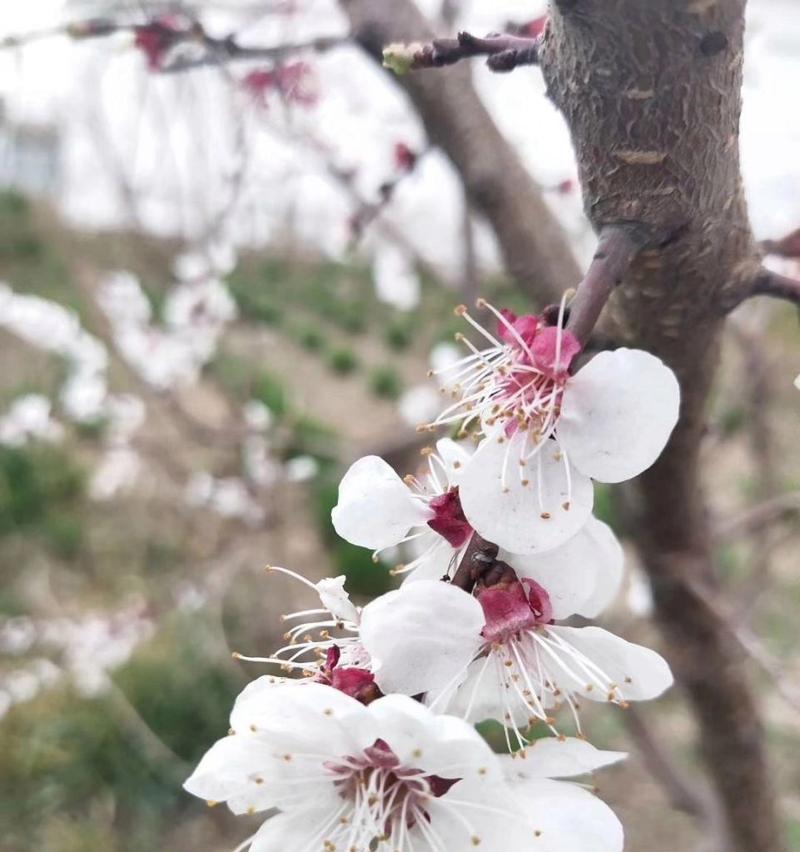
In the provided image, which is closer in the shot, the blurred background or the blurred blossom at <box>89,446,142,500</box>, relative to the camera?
the blurred background

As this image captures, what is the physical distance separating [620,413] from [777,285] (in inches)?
5.6

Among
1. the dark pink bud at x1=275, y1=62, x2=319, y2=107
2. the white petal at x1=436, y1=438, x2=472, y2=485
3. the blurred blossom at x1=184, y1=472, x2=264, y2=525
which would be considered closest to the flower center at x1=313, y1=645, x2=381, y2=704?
the white petal at x1=436, y1=438, x2=472, y2=485

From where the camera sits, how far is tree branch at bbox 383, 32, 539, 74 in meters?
0.38

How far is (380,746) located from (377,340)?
557cm

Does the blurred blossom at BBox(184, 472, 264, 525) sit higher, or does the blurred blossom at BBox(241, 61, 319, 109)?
the blurred blossom at BBox(241, 61, 319, 109)

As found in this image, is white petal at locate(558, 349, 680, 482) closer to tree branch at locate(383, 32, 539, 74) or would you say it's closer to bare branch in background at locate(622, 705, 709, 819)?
tree branch at locate(383, 32, 539, 74)

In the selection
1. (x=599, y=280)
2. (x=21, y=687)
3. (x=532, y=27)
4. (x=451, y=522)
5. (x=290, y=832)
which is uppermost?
(x=532, y=27)

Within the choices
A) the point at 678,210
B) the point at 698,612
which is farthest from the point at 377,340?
the point at 678,210

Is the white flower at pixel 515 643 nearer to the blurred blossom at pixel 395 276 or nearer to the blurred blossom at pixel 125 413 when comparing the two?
the blurred blossom at pixel 125 413

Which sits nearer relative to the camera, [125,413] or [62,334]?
[62,334]

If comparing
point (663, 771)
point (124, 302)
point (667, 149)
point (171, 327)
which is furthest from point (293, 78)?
point (124, 302)

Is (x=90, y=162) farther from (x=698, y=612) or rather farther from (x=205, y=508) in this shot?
(x=698, y=612)

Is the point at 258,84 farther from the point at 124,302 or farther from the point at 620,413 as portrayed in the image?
the point at 124,302

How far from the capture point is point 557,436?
1.24 feet
